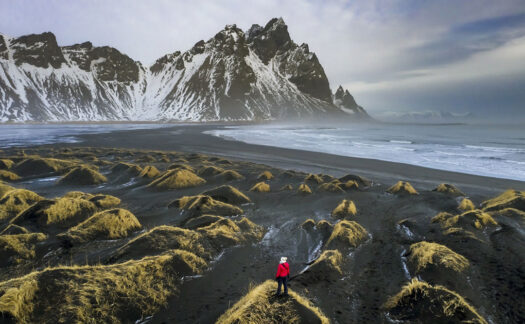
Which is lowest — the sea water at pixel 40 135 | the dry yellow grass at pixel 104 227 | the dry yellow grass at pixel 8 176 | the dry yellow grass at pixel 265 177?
the sea water at pixel 40 135

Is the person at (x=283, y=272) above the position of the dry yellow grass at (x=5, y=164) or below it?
above

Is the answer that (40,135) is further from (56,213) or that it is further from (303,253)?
(303,253)

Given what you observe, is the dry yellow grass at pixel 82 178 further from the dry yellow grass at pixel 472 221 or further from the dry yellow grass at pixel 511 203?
the dry yellow grass at pixel 511 203

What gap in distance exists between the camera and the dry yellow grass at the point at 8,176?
20.7 m

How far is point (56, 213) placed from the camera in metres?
12.0

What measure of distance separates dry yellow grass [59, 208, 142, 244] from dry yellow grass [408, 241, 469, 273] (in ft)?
35.9

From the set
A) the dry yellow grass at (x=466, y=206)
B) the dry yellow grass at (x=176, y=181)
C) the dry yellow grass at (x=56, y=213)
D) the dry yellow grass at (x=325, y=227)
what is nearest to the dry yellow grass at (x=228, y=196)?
the dry yellow grass at (x=176, y=181)

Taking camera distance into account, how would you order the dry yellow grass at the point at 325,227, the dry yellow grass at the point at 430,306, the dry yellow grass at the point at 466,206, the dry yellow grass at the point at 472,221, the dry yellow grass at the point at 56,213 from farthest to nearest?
the dry yellow grass at the point at 466,206 → the dry yellow grass at the point at 325,227 → the dry yellow grass at the point at 472,221 → the dry yellow grass at the point at 56,213 → the dry yellow grass at the point at 430,306

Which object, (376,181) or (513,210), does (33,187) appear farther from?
(513,210)

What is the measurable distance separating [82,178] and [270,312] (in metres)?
20.2

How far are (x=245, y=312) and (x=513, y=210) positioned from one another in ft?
48.1

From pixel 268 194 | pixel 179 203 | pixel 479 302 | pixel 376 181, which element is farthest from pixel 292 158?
pixel 479 302

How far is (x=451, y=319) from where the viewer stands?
6012mm

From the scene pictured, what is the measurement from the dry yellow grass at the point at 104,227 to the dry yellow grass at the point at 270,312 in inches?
274
